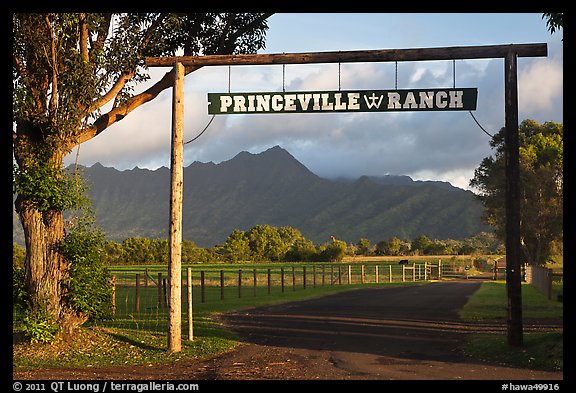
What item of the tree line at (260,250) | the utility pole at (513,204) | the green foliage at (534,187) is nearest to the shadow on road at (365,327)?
the utility pole at (513,204)

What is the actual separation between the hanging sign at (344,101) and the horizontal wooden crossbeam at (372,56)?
744 millimetres

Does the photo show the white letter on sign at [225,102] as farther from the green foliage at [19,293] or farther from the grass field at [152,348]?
the green foliage at [19,293]

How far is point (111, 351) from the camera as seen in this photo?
14789 millimetres

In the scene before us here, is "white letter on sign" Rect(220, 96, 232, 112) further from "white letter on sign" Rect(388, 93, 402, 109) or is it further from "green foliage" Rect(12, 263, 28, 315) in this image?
"green foliage" Rect(12, 263, 28, 315)

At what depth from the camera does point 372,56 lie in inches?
A: 580

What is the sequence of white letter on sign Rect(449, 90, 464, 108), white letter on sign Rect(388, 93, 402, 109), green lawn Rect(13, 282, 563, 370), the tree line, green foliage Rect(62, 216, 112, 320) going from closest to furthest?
green lawn Rect(13, 282, 563, 370), white letter on sign Rect(449, 90, 464, 108), white letter on sign Rect(388, 93, 402, 109), green foliage Rect(62, 216, 112, 320), the tree line

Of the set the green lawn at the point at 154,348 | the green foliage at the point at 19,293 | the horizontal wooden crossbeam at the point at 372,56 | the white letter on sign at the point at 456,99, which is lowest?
the green lawn at the point at 154,348

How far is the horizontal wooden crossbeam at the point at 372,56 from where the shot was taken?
14.3 meters

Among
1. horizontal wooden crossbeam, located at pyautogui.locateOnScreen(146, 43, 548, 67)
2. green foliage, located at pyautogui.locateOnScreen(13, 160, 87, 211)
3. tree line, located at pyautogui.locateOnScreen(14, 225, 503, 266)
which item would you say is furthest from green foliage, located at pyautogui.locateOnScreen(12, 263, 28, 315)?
tree line, located at pyautogui.locateOnScreen(14, 225, 503, 266)

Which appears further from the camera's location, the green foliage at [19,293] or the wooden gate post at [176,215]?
the green foliage at [19,293]

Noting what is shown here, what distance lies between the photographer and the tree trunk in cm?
1532

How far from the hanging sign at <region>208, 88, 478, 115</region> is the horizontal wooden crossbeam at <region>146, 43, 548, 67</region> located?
744 millimetres
